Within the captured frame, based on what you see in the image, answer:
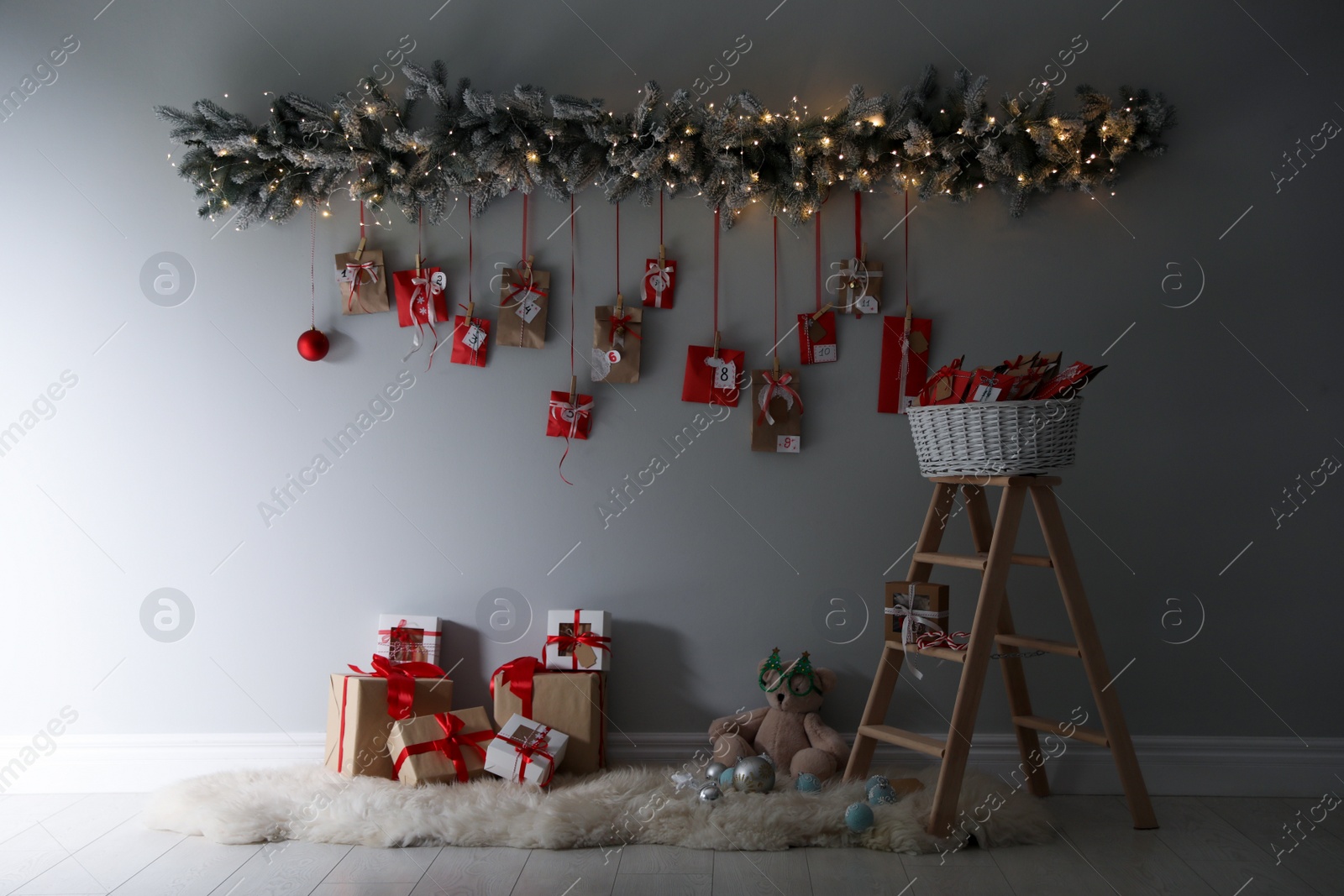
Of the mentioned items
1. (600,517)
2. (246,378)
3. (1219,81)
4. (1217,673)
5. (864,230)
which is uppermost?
(1219,81)

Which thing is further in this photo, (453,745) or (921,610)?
(453,745)

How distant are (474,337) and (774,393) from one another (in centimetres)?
87

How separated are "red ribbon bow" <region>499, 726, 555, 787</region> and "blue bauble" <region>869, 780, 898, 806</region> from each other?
2.60 feet

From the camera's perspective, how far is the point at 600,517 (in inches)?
96.3

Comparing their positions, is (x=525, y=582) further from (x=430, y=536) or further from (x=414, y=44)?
(x=414, y=44)

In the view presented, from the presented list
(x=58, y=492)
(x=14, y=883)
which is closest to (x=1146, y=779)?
(x=14, y=883)

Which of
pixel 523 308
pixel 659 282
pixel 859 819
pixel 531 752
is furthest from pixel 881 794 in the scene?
pixel 523 308

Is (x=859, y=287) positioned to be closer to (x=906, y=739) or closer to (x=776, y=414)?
(x=776, y=414)

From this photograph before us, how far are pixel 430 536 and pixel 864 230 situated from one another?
1.53 metres

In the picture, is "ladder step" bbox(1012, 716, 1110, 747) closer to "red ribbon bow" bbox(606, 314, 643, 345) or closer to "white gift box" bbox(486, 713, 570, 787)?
"white gift box" bbox(486, 713, 570, 787)

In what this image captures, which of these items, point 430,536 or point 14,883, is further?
point 430,536

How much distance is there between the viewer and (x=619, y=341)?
95.4 inches

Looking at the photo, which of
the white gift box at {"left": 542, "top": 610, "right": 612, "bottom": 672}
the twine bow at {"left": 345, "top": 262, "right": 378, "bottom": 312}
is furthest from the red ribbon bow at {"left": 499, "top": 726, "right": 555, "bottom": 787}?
the twine bow at {"left": 345, "top": 262, "right": 378, "bottom": 312}

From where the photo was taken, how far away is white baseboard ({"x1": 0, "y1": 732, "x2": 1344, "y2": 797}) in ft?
7.64
